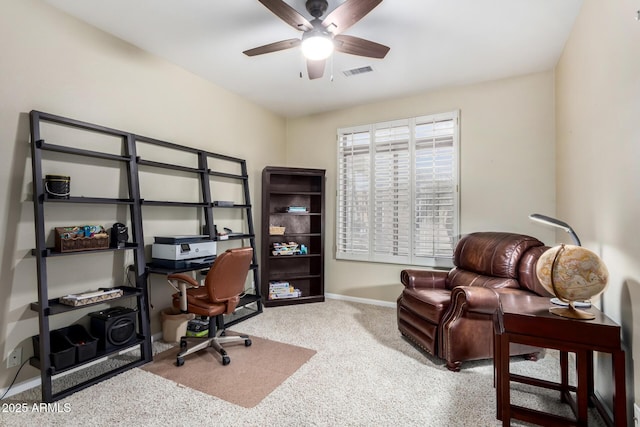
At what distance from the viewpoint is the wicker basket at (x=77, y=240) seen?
225cm

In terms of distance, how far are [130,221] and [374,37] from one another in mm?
2812

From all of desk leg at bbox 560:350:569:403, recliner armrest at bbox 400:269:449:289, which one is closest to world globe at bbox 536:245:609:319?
desk leg at bbox 560:350:569:403

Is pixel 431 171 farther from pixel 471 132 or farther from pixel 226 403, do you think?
pixel 226 403

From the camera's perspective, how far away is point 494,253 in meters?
2.93

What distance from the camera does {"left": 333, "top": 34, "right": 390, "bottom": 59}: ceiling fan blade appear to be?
2387 mm

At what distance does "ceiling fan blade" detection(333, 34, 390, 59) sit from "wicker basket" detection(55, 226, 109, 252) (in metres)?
2.41

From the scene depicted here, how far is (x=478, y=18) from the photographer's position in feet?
8.38

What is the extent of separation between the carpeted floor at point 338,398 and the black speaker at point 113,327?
0.26m

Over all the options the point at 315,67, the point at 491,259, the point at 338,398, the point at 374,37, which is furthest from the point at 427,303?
the point at 374,37

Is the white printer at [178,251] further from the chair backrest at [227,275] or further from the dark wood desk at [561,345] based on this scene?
the dark wood desk at [561,345]

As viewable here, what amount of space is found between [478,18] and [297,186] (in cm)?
298

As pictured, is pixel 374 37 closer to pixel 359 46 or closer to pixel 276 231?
pixel 359 46

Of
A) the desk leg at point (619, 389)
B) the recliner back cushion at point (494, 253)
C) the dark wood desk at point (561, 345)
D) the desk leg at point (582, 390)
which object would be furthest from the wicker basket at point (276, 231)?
the desk leg at point (619, 389)

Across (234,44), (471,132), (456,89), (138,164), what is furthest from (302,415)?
(456,89)
